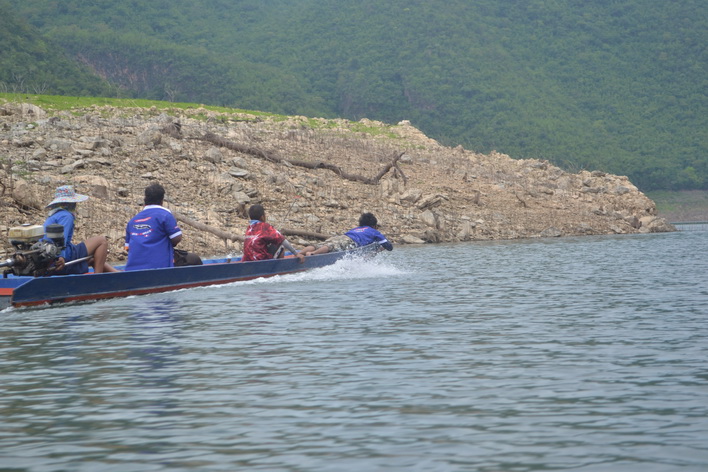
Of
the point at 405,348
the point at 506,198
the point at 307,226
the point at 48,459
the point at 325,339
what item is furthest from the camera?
the point at 506,198

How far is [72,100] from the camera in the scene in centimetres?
4072

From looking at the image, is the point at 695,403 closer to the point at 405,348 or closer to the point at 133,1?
the point at 405,348

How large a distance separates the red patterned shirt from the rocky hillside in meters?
5.56

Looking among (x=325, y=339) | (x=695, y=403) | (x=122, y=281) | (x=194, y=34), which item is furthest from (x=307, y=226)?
(x=194, y=34)

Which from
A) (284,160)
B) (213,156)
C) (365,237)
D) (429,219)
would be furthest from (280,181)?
(365,237)

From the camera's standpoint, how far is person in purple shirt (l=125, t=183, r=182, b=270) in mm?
14523

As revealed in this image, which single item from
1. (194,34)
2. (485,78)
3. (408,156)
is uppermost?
(194,34)

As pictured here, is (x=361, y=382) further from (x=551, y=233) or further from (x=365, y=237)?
(x=551, y=233)

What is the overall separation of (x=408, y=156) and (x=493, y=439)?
3571cm

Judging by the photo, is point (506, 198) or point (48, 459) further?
point (506, 198)

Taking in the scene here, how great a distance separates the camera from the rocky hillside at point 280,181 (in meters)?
26.3

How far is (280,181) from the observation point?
31969mm

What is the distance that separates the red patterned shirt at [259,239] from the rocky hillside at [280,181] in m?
5.56

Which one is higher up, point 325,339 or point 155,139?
point 155,139
